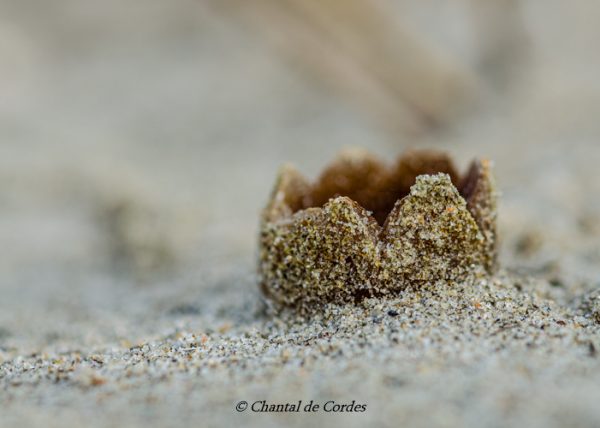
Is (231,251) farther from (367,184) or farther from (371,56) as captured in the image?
(371,56)

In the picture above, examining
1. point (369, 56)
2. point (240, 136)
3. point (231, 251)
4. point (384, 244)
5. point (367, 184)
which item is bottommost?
point (231, 251)

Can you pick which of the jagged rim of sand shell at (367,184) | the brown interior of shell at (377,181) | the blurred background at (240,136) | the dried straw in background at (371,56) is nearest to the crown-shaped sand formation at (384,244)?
the jagged rim of sand shell at (367,184)

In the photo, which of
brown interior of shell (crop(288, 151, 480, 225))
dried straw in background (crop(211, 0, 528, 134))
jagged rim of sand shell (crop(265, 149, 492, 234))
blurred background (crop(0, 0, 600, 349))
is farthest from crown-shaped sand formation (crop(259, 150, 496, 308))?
dried straw in background (crop(211, 0, 528, 134))

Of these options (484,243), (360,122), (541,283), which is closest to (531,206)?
(541,283)

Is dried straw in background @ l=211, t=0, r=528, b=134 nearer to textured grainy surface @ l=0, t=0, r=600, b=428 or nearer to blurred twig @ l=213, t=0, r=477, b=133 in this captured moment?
blurred twig @ l=213, t=0, r=477, b=133

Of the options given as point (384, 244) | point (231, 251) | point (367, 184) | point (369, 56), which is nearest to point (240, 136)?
point (369, 56)

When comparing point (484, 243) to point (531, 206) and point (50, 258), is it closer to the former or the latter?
point (531, 206)
